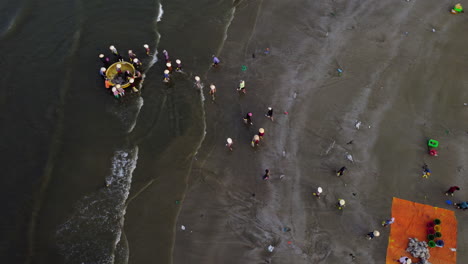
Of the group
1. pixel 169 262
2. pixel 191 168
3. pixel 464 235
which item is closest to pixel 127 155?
pixel 191 168

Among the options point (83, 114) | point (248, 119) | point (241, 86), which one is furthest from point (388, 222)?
point (83, 114)

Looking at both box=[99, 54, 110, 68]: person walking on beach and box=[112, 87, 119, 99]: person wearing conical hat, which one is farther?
box=[99, 54, 110, 68]: person walking on beach

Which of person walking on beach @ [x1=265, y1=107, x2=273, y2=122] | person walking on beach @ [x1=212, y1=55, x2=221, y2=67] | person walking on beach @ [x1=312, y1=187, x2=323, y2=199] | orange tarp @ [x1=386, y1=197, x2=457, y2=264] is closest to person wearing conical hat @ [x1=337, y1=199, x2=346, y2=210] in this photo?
person walking on beach @ [x1=312, y1=187, x2=323, y2=199]

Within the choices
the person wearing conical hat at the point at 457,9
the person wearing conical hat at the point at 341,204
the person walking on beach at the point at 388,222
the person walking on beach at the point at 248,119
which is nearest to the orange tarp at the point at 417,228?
the person walking on beach at the point at 388,222

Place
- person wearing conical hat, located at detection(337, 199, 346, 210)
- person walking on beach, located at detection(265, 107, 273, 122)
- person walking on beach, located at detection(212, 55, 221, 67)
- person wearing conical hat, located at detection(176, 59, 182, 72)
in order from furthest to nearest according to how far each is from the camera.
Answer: person walking on beach, located at detection(212, 55, 221, 67) < person wearing conical hat, located at detection(176, 59, 182, 72) < person walking on beach, located at detection(265, 107, 273, 122) < person wearing conical hat, located at detection(337, 199, 346, 210)

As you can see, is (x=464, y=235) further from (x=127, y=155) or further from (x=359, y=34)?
(x=127, y=155)

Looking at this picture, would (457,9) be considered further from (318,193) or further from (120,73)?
(120,73)

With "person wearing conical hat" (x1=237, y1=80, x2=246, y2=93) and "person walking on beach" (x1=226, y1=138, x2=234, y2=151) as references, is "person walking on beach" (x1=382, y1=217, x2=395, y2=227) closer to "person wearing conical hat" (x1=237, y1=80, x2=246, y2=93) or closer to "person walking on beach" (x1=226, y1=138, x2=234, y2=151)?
"person walking on beach" (x1=226, y1=138, x2=234, y2=151)
